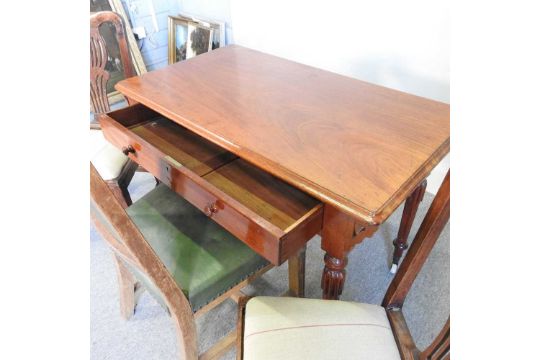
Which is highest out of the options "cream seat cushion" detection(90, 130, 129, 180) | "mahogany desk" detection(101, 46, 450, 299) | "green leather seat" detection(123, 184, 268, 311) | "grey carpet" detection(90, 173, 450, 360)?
"mahogany desk" detection(101, 46, 450, 299)

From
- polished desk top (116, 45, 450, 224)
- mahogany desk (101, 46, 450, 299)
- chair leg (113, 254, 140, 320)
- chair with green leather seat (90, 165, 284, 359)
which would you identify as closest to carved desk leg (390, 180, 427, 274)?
mahogany desk (101, 46, 450, 299)

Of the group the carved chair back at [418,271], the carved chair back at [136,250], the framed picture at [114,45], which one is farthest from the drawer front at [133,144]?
the framed picture at [114,45]

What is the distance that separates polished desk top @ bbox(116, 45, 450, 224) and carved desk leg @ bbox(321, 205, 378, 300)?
0.06 m

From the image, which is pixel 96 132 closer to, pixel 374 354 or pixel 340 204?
pixel 340 204

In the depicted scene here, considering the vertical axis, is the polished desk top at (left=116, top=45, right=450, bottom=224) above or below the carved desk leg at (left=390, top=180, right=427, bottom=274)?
above

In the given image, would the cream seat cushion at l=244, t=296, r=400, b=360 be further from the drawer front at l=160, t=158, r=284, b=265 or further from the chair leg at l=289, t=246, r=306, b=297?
the chair leg at l=289, t=246, r=306, b=297

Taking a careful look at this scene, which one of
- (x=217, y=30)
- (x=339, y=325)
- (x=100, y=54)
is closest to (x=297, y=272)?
(x=339, y=325)

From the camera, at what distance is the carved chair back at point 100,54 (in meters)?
1.26

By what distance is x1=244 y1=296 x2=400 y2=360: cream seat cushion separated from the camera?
0.65 meters

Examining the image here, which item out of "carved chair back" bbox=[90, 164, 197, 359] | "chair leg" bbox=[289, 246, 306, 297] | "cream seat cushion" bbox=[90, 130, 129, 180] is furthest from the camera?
"cream seat cushion" bbox=[90, 130, 129, 180]

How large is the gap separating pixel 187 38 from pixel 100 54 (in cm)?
108

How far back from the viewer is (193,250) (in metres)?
0.86

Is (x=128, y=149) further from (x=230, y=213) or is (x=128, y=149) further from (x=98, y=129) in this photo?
(x=98, y=129)
